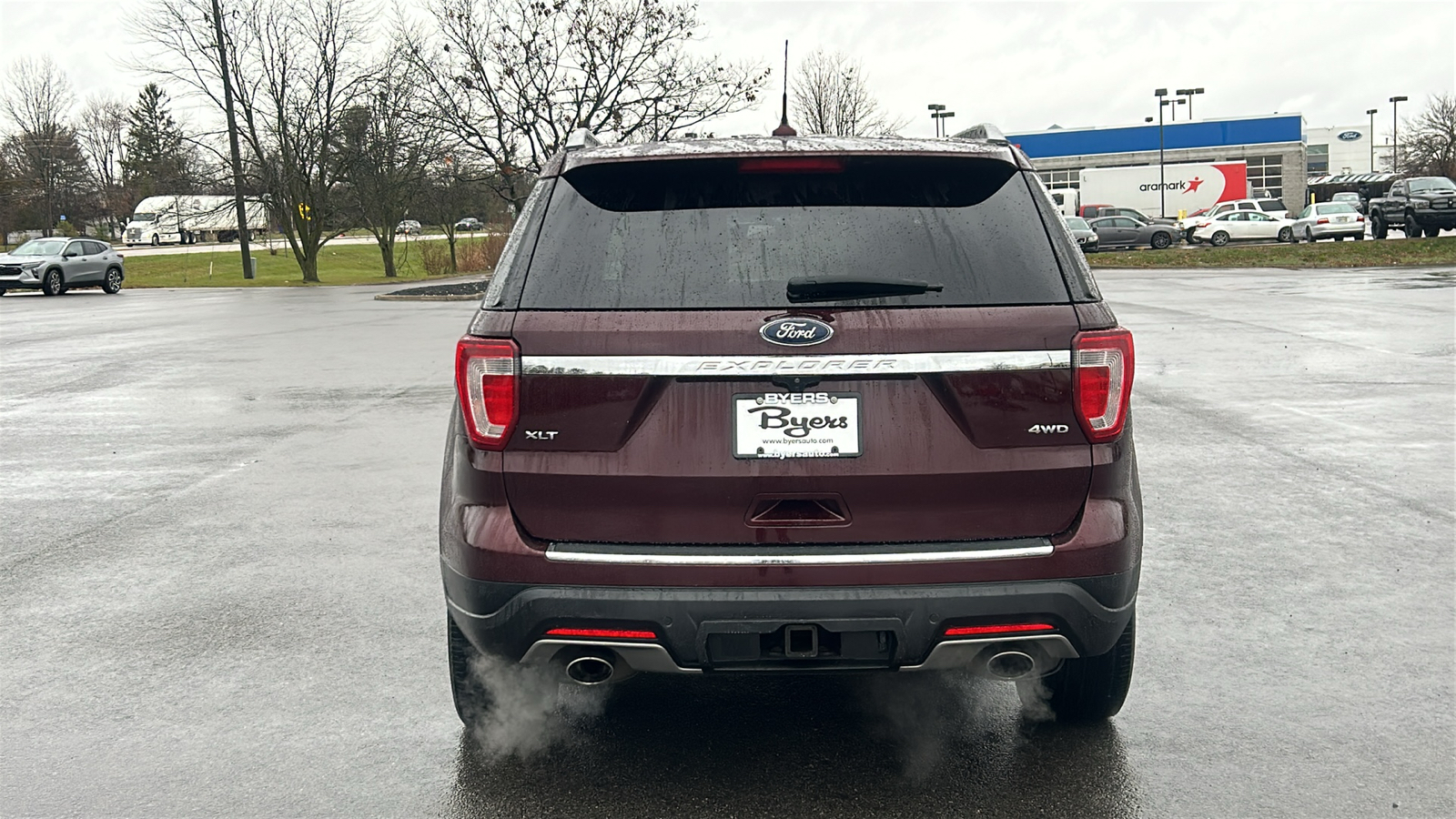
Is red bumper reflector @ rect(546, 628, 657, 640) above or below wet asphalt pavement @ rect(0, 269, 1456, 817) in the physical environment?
above

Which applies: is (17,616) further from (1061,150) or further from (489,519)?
(1061,150)

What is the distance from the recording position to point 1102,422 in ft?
10.5

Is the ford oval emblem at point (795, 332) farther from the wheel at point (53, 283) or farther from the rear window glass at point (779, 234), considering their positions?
the wheel at point (53, 283)

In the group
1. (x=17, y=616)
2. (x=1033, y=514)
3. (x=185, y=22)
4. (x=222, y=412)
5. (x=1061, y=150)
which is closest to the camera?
(x=1033, y=514)

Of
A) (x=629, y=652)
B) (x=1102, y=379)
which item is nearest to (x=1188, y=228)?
(x=1102, y=379)

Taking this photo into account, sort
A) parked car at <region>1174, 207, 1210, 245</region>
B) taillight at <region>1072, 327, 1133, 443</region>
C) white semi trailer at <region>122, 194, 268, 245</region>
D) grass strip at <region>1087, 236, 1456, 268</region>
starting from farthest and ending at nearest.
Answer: parked car at <region>1174, 207, 1210, 245</region> → white semi trailer at <region>122, 194, 268, 245</region> → grass strip at <region>1087, 236, 1456, 268</region> → taillight at <region>1072, 327, 1133, 443</region>

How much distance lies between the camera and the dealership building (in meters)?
83.5

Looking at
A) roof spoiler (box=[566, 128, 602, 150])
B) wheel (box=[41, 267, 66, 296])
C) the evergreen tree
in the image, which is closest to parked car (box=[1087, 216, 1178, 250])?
wheel (box=[41, 267, 66, 296])

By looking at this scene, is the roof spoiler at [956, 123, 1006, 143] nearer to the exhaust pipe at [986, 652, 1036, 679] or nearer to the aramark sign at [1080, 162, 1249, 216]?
the exhaust pipe at [986, 652, 1036, 679]

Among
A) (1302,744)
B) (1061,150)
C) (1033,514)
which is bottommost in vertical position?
(1302,744)

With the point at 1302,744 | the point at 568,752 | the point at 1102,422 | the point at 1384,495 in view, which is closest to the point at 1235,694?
the point at 1302,744

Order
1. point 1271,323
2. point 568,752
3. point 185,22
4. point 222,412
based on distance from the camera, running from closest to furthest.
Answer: point 568,752 < point 222,412 < point 1271,323 < point 185,22

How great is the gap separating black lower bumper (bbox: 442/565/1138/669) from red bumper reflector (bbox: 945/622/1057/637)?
0.6 inches

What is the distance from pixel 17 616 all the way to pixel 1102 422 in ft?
14.7
